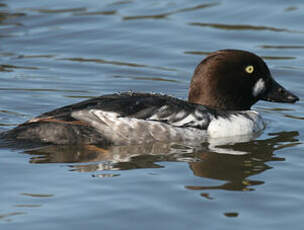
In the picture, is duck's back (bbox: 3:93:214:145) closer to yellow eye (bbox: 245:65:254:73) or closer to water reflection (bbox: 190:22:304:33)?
yellow eye (bbox: 245:65:254:73)

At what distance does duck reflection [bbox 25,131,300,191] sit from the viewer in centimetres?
802

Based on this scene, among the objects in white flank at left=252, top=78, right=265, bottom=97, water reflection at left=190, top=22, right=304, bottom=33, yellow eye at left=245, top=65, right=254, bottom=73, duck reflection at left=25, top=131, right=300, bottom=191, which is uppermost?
water reflection at left=190, top=22, right=304, bottom=33

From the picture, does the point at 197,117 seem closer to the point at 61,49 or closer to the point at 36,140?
the point at 36,140

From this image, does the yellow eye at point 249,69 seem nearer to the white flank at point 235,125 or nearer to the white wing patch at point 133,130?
the white flank at point 235,125

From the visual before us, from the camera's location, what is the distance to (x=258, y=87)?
9.95m

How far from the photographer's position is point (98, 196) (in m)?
7.10

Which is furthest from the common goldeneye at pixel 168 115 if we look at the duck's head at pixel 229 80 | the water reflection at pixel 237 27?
the water reflection at pixel 237 27

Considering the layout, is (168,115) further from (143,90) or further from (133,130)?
(143,90)

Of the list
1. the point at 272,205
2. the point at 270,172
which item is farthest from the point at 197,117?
the point at 272,205

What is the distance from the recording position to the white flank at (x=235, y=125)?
921 centimetres

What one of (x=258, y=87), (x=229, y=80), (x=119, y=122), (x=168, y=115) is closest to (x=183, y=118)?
(x=168, y=115)

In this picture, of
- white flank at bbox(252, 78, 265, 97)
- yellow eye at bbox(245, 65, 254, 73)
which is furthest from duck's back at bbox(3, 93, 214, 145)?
white flank at bbox(252, 78, 265, 97)

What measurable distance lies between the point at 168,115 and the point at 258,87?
4.89ft

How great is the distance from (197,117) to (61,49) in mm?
5212
